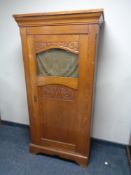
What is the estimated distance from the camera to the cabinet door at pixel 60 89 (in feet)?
4.71

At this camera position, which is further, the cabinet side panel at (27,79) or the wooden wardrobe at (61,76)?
the cabinet side panel at (27,79)

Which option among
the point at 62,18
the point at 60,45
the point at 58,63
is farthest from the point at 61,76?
the point at 62,18

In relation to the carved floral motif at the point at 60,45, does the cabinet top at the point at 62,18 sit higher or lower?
higher

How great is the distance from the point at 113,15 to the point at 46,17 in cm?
79

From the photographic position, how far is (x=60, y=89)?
1.59m

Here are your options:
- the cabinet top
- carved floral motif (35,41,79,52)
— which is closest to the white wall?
the cabinet top

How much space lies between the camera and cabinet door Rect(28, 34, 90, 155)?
56.5 inches

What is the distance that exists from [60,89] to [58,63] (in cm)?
29

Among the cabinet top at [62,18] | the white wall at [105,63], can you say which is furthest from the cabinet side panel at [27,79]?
the white wall at [105,63]

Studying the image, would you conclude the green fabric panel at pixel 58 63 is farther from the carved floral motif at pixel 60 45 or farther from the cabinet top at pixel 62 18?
the cabinet top at pixel 62 18

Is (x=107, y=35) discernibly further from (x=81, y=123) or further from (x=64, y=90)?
(x=81, y=123)

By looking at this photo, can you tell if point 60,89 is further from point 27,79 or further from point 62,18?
point 62,18

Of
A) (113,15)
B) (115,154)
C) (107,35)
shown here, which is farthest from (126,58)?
(115,154)

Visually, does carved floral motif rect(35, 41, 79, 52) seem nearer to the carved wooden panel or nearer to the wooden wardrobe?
the wooden wardrobe
